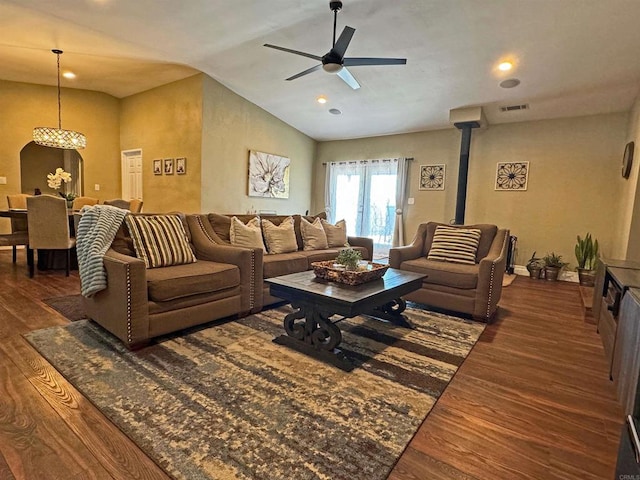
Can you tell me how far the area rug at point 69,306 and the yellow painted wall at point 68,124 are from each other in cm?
414

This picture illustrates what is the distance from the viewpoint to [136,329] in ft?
7.29

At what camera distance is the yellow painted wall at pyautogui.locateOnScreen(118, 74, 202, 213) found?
545 cm

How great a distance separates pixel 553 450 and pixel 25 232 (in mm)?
5766

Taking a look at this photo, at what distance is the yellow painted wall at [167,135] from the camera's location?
5449mm

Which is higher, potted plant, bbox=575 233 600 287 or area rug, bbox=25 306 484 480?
potted plant, bbox=575 233 600 287

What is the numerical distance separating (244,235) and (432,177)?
4427mm

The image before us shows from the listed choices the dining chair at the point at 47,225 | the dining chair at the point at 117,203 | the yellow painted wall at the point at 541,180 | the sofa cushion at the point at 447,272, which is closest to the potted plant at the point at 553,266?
the yellow painted wall at the point at 541,180

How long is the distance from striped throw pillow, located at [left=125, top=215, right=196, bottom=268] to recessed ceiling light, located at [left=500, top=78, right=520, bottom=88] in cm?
445

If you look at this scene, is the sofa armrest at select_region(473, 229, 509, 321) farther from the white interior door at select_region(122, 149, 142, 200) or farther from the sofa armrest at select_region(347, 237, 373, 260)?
the white interior door at select_region(122, 149, 142, 200)

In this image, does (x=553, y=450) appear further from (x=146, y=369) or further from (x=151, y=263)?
(x=151, y=263)

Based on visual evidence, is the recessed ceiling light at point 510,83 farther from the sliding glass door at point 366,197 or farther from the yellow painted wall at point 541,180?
the sliding glass door at point 366,197

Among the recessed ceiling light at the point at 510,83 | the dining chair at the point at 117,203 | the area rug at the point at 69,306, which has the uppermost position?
the recessed ceiling light at the point at 510,83

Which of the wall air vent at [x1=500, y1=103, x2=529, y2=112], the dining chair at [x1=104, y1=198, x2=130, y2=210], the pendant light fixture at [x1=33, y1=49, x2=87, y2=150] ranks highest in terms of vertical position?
the wall air vent at [x1=500, y1=103, x2=529, y2=112]

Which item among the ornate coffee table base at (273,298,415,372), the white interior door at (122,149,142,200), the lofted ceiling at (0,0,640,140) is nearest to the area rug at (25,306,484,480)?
the ornate coffee table base at (273,298,415,372)
